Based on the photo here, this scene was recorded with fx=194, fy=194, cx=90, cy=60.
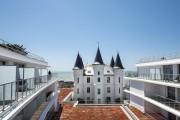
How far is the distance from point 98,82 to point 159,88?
60.5 ft

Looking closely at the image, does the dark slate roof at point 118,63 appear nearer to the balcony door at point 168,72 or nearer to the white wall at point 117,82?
the white wall at point 117,82

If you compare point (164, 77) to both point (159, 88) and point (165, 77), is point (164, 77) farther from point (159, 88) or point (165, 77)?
point (159, 88)

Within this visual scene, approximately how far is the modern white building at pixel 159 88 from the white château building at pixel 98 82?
1121 cm

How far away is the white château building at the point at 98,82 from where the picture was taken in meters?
41.7

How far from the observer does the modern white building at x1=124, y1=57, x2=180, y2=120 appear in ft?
60.3

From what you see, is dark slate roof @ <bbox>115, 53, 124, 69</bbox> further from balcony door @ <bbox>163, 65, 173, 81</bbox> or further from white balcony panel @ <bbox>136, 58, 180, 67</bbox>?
balcony door @ <bbox>163, 65, 173, 81</bbox>

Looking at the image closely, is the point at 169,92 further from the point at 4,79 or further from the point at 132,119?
the point at 4,79

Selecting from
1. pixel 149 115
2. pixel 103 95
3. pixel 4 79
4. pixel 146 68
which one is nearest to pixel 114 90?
pixel 103 95

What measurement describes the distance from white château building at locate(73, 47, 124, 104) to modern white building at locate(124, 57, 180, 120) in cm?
1121

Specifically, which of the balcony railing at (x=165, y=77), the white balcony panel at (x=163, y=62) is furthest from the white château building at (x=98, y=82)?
the balcony railing at (x=165, y=77)

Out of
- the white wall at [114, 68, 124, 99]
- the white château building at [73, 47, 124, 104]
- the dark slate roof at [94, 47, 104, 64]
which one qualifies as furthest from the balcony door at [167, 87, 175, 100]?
the dark slate roof at [94, 47, 104, 64]

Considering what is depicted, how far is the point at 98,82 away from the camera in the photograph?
41875 mm

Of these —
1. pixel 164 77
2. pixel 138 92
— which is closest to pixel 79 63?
Answer: pixel 138 92

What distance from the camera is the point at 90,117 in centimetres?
2344
